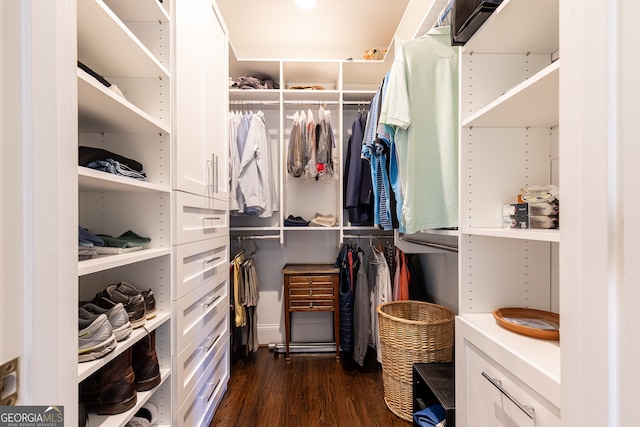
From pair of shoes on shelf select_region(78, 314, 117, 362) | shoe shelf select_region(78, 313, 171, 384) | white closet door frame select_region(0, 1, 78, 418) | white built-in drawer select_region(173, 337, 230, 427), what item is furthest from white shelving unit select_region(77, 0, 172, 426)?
white closet door frame select_region(0, 1, 78, 418)

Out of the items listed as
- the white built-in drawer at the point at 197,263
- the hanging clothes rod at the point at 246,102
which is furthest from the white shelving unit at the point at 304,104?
the white built-in drawer at the point at 197,263

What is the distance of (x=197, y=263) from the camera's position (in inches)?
52.3

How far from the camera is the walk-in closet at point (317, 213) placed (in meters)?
0.38

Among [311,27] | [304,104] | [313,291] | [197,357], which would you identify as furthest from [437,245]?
[311,27]

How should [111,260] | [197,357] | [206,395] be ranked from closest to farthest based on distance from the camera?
[111,260], [197,357], [206,395]

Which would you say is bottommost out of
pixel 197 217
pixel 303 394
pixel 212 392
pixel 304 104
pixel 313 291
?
pixel 303 394

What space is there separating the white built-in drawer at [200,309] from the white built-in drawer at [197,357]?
3 centimetres

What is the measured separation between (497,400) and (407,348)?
73 cm

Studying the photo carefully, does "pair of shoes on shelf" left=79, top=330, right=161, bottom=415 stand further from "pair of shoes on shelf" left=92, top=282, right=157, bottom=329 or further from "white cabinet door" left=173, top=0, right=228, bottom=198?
"white cabinet door" left=173, top=0, right=228, bottom=198

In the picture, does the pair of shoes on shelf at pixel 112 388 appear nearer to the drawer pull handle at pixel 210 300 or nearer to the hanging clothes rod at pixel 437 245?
the drawer pull handle at pixel 210 300

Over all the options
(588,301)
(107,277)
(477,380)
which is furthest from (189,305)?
(588,301)

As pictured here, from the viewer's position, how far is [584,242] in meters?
0.40
